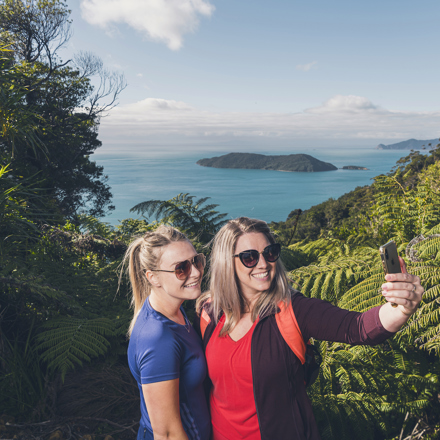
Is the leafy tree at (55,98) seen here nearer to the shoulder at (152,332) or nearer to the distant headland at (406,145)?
the shoulder at (152,332)

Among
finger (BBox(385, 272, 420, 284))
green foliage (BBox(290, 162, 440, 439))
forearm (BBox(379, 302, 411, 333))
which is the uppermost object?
finger (BBox(385, 272, 420, 284))

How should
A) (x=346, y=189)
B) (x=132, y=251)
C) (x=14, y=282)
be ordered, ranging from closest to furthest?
(x=132, y=251), (x=14, y=282), (x=346, y=189)

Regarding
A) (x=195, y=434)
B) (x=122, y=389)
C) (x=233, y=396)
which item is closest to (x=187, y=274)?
(x=233, y=396)

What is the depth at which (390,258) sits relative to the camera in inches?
46.7

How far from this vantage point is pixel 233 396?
155 centimetres

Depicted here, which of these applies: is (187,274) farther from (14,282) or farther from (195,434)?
(14,282)

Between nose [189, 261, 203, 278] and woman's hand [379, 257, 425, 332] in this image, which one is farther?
nose [189, 261, 203, 278]

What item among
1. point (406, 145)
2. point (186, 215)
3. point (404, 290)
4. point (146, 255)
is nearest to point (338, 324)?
point (404, 290)

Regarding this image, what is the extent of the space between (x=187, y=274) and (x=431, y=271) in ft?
7.61

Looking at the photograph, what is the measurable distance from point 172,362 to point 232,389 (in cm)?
39

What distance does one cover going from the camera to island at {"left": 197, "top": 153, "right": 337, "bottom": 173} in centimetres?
6544

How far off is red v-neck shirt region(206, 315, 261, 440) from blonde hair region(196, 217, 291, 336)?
97 mm

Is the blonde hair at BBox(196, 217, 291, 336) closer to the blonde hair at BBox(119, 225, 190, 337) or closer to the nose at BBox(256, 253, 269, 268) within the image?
the nose at BBox(256, 253, 269, 268)

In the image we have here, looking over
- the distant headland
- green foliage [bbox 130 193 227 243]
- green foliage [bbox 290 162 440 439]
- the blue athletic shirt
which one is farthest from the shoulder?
the distant headland
